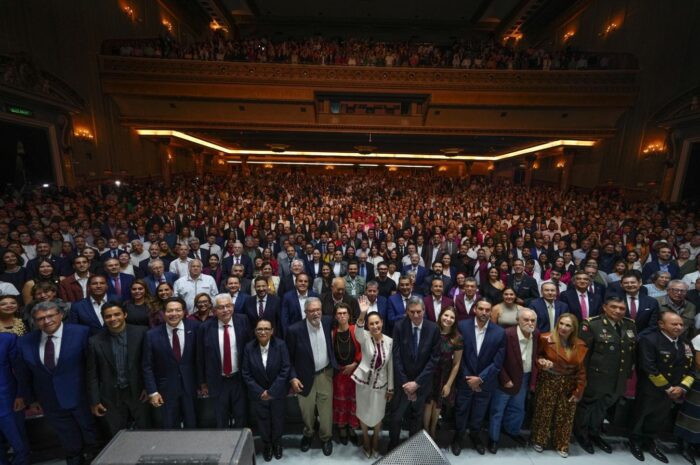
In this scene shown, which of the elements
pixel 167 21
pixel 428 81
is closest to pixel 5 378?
pixel 428 81

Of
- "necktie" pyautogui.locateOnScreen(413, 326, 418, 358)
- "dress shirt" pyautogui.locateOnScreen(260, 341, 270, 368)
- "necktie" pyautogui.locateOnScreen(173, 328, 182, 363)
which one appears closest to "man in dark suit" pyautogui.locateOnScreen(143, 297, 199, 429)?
"necktie" pyautogui.locateOnScreen(173, 328, 182, 363)

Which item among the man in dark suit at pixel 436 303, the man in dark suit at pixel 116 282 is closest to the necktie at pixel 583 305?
the man in dark suit at pixel 436 303

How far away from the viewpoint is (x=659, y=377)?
278cm

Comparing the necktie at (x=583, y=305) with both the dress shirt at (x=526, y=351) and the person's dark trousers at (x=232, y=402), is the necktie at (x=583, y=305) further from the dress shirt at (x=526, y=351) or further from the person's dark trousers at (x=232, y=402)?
the person's dark trousers at (x=232, y=402)

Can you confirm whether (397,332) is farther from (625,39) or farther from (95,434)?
(625,39)

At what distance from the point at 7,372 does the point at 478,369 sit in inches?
153

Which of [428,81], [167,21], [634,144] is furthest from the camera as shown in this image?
[167,21]

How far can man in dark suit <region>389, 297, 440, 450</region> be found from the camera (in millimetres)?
2787

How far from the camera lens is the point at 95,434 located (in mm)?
2715

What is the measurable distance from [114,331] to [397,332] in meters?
2.42

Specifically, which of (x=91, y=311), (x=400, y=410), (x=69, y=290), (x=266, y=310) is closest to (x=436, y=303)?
(x=400, y=410)

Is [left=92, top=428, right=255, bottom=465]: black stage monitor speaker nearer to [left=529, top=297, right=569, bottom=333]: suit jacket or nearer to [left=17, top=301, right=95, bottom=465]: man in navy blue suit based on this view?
[left=17, top=301, right=95, bottom=465]: man in navy blue suit

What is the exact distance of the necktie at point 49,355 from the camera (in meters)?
2.48

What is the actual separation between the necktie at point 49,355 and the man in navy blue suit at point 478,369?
11.2ft
